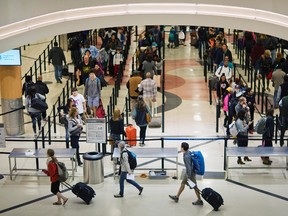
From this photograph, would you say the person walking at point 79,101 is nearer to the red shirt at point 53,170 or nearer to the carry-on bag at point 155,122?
the carry-on bag at point 155,122

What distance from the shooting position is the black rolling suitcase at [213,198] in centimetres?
1257

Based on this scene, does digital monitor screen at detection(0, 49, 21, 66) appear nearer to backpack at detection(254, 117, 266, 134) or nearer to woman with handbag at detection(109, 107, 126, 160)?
woman with handbag at detection(109, 107, 126, 160)

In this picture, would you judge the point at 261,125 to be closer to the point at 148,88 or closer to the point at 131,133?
the point at 131,133

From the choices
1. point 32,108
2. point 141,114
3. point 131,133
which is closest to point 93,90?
point 32,108

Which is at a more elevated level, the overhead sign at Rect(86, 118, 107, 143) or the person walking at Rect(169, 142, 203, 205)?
the overhead sign at Rect(86, 118, 107, 143)

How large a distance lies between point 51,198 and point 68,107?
12.0 feet

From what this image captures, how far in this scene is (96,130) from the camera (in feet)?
48.3

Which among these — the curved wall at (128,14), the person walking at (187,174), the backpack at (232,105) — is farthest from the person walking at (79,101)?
the curved wall at (128,14)

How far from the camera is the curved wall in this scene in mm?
9156

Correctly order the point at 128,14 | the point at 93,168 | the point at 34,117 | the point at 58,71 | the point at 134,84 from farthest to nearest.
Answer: the point at 58,71 < the point at 134,84 < the point at 34,117 < the point at 93,168 < the point at 128,14

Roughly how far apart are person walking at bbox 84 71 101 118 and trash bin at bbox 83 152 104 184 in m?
3.71

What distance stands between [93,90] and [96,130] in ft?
9.99

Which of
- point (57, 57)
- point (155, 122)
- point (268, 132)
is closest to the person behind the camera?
point (268, 132)

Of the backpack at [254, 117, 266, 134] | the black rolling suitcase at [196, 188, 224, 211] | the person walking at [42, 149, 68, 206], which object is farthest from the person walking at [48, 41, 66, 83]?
the black rolling suitcase at [196, 188, 224, 211]
